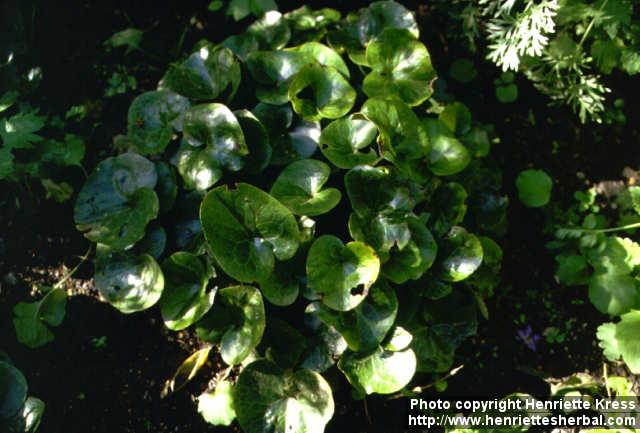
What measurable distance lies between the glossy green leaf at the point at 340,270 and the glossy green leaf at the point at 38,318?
32.3 inches

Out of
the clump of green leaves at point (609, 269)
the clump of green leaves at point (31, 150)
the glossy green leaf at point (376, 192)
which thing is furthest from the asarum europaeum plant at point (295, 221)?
the clump of green leaves at point (609, 269)

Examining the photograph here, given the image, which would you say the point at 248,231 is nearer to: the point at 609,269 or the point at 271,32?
the point at 271,32

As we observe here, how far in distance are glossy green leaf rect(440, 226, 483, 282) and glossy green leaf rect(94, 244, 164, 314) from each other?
0.75 m

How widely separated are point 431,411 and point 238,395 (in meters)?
0.63

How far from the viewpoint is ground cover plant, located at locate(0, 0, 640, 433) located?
147 cm

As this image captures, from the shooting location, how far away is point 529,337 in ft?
6.24

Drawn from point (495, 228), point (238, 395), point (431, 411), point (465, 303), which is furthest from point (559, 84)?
point (238, 395)

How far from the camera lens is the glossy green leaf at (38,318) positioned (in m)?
1.68

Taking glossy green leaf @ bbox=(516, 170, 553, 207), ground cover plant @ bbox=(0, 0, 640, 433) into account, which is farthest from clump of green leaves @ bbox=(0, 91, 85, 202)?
glossy green leaf @ bbox=(516, 170, 553, 207)

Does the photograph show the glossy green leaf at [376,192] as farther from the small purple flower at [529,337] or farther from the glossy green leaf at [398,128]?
the small purple flower at [529,337]

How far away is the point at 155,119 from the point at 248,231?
0.48m

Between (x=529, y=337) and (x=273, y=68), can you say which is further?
(x=529, y=337)

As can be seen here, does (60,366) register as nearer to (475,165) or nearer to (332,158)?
(332,158)

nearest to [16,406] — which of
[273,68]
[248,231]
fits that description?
[248,231]
